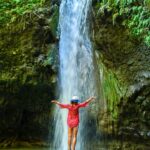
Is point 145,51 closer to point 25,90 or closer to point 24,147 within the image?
point 25,90

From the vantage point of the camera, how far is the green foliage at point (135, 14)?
9.45 meters

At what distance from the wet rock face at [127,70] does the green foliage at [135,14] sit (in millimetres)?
192

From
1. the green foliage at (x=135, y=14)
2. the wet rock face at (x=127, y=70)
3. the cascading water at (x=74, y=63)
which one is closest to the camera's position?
the green foliage at (x=135, y=14)

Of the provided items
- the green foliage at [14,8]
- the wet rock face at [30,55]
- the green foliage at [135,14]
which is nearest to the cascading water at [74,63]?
the wet rock face at [30,55]

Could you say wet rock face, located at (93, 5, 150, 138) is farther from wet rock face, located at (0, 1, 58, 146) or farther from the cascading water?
wet rock face, located at (0, 1, 58, 146)

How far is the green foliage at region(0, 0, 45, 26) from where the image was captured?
34.1 feet

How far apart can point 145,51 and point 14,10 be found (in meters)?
3.88

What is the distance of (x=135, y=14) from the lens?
9.61 meters

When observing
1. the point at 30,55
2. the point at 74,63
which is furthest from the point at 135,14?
the point at 30,55

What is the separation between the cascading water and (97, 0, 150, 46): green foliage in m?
1.15

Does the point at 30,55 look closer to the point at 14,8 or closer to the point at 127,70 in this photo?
the point at 14,8

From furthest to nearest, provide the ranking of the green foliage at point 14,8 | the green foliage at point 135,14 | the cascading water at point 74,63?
the cascading water at point 74,63 < the green foliage at point 14,8 < the green foliage at point 135,14

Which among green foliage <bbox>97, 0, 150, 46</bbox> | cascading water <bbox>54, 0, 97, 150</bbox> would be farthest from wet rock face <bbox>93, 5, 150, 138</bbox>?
cascading water <bbox>54, 0, 97, 150</bbox>

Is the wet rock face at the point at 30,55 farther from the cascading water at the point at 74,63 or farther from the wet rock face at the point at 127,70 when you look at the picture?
the wet rock face at the point at 127,70
